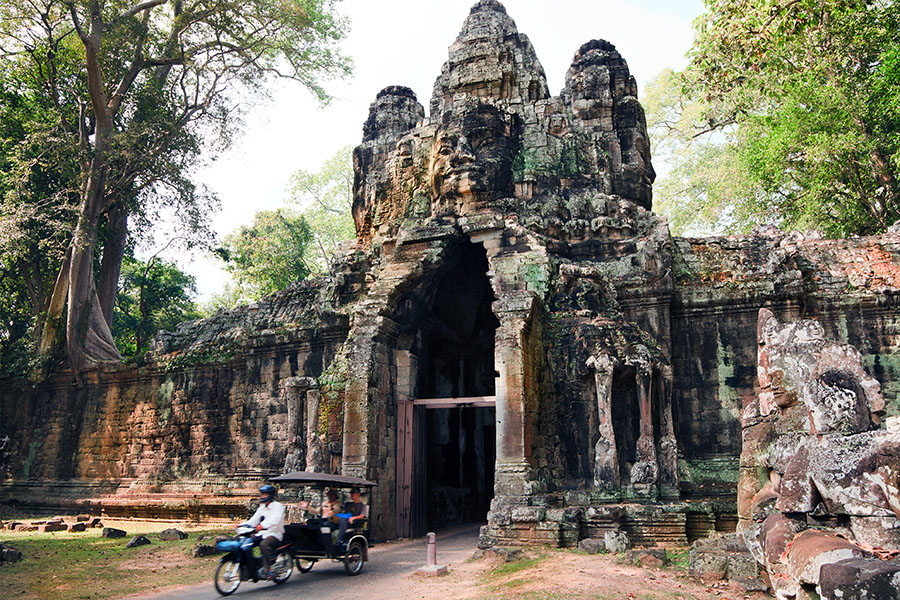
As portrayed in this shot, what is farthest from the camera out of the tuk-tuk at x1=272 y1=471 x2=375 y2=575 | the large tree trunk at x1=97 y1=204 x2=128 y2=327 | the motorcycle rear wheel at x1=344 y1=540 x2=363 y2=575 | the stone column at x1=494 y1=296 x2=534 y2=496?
the large tree trunk at x1=97 y1=204 x2=128 y2=327

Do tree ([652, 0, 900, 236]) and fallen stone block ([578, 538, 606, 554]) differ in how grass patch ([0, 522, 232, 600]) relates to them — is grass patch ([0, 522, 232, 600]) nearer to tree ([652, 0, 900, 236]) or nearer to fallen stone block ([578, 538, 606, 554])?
fallen stone block ([578, 538, 606, 554])

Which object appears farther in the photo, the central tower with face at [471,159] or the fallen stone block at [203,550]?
the central tower with face at [471,159]

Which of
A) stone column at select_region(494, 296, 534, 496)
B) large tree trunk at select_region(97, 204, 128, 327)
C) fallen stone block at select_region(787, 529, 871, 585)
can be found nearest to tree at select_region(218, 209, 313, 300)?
large tree trunk at select_region(97, 204, 128, 327)

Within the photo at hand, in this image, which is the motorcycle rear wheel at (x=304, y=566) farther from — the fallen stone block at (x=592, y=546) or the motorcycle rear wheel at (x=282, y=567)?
the fallen stone block at (x=592, y=546)

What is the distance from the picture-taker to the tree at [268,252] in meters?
26.5

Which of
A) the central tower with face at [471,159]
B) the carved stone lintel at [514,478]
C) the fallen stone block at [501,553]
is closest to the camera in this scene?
the fallen stone block at [501,553]

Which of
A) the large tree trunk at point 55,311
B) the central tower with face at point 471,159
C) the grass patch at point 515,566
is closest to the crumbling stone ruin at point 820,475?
the grass patch at point 515,566

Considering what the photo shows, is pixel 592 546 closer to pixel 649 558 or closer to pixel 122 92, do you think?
pixel 649 558

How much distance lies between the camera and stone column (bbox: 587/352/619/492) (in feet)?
34.5

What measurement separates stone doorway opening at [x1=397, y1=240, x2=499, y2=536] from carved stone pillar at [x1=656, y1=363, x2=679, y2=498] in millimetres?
3615

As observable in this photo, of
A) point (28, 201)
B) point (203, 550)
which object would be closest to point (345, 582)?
point (203, 550)

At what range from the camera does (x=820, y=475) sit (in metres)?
4.81

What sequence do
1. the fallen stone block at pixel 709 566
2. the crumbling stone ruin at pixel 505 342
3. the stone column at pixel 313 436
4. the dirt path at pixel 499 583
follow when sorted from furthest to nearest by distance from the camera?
the stone column at pixel 313 436, the crumbling stone ruin at pixel 505 342, the fallen stone block at pixel 709 566, the dirt path at pixel 499 583

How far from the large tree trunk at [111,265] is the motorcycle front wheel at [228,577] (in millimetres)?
15129
